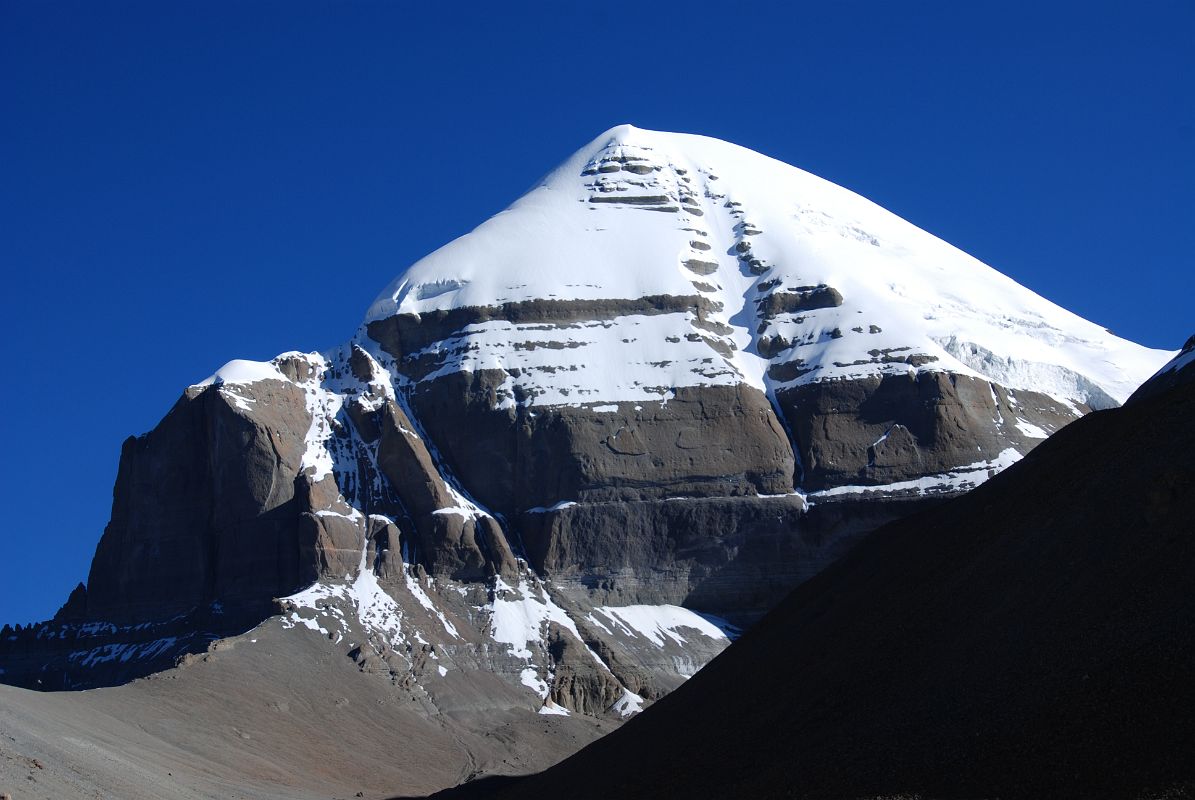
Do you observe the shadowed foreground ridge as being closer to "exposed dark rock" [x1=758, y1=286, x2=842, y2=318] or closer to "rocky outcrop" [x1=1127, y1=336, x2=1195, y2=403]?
"rocky outcrop" [x1=1127, y1=336, x2=1195, y2=403]

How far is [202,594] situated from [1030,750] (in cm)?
10352

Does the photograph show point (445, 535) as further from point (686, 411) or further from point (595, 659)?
point (686, 411)

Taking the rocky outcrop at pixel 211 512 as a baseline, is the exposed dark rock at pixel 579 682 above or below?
below

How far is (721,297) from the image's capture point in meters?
172

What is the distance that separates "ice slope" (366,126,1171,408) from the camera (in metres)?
159

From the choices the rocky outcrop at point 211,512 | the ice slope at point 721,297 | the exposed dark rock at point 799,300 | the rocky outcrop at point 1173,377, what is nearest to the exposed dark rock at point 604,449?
the ice slope at point 721,297

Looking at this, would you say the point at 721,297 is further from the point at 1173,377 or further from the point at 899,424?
the point at 1173,377

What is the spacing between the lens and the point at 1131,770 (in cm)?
4181

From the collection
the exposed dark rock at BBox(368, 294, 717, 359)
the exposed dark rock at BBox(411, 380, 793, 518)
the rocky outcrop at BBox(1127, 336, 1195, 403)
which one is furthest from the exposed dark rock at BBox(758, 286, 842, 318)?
the rocky outcrop at BBox(1127, 336, 1195, 403)

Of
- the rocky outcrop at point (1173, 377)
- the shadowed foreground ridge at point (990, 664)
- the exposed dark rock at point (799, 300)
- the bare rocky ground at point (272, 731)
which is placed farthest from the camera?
the exposed dark rock at point (799, 300)

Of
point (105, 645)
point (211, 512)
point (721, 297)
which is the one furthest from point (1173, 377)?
point (721, 297)

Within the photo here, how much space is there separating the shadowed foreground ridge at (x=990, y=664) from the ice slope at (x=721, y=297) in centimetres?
8310

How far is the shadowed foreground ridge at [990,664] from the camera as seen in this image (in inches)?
1762

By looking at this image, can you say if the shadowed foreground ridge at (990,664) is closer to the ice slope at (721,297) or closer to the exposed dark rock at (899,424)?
the exposed dark rock at (899,424)
